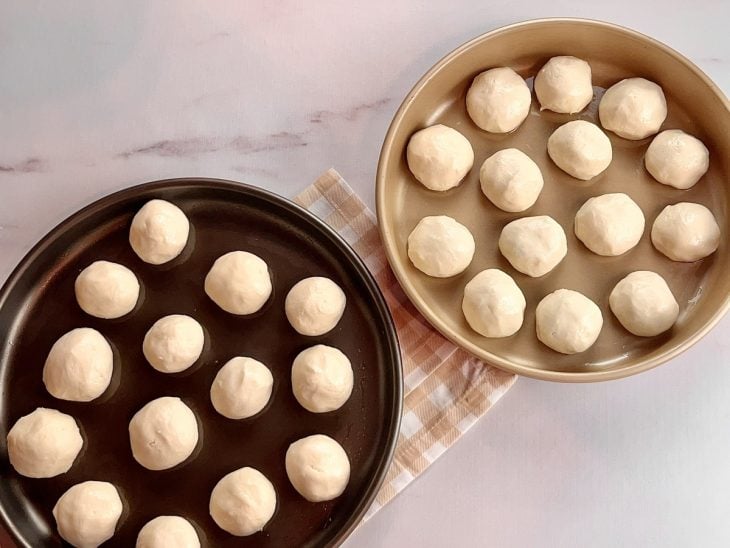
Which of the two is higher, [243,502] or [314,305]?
[314,305]

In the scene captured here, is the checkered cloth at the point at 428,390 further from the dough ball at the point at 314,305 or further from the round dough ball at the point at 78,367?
the round dough ball at the point at 78,367

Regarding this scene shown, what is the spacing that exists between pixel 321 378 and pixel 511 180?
1.71 ft

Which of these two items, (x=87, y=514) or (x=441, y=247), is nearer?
(x=87, y=514)

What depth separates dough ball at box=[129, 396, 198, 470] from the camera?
124 centimetres

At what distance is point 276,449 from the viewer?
1.31 metres

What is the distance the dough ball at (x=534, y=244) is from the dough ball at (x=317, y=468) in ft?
1.62

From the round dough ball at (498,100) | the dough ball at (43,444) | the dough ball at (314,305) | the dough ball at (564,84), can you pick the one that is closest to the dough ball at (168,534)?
the dough ball at (43,444)

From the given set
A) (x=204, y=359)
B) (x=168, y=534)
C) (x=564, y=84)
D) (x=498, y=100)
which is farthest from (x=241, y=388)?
(x=564, y=84)

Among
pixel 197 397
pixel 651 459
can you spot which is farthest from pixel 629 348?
pixel 197 397

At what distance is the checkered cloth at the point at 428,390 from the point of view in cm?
136

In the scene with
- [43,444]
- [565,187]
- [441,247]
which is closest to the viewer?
[43,444]

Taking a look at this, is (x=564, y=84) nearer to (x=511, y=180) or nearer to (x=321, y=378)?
(x=511, y=180)

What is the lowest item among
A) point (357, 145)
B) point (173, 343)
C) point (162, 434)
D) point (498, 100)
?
point (162, 434)

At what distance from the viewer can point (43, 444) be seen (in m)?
1.22
